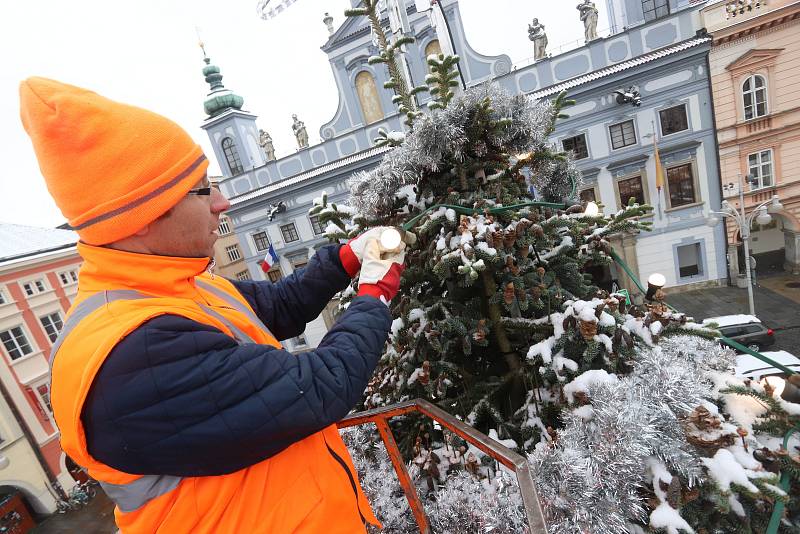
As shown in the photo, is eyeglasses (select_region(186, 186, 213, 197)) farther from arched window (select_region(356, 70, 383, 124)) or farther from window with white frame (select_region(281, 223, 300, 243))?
window with white frame (select_region(281, 223, 300, 243))

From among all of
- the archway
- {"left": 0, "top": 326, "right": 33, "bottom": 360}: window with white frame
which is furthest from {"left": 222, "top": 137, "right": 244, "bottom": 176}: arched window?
the archway

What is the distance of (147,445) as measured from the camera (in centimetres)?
92

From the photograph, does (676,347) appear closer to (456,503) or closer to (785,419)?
(785,419)

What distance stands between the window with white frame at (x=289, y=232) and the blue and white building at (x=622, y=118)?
40.2 inches

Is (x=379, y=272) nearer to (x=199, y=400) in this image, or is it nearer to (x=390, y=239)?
(x=390, y=239)

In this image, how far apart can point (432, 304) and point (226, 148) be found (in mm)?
20536

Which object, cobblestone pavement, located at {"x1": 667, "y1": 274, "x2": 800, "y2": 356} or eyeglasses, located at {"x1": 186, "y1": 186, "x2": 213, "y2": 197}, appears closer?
eyeglasses, located at {"x1": 186, "y1": 186, "x2": 213, "y2": 197}

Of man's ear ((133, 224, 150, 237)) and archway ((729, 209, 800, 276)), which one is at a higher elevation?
man's ear ((133, 224, 150, 237))

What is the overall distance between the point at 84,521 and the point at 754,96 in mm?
29275

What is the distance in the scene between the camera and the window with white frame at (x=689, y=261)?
14453 millimetres

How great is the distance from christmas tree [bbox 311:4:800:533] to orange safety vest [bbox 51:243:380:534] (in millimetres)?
925

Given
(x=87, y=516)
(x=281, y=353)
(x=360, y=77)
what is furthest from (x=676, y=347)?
(x=87, y=516)

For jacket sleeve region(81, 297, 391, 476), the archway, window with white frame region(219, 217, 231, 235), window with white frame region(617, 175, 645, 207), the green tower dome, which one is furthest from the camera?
window with white frame region(219, 217, 231, 235)

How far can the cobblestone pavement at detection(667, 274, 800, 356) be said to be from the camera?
11578mm
